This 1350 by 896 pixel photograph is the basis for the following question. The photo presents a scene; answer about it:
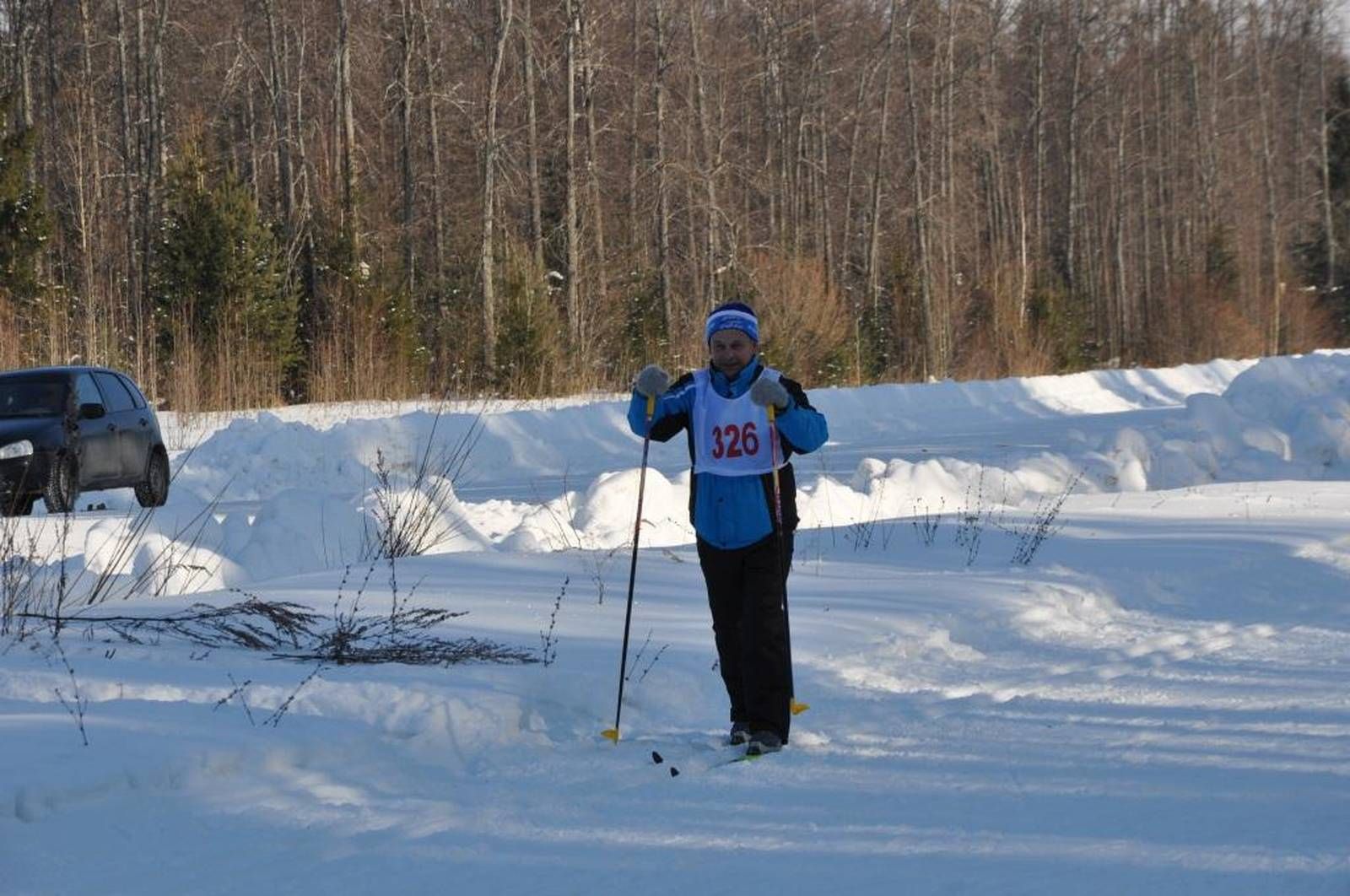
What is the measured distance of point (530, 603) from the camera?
375 inches

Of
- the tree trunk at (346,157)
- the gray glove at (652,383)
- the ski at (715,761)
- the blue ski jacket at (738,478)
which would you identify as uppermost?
the tree trunk at (346,157)

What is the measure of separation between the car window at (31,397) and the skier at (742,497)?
11.9 metres

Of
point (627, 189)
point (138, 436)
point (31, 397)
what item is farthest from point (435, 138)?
point (31, 397)

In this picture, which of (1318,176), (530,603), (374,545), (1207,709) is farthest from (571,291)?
(1318,176)

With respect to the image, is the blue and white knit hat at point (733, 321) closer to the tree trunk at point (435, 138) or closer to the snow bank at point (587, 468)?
the snow bank at point (587, 468)

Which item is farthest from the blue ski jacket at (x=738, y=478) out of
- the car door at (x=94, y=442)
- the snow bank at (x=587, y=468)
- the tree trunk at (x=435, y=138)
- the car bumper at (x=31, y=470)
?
the tree trunk at (x=435, y=138)

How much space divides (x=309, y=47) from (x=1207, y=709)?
149ft

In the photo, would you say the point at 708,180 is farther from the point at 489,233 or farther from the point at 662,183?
the point at 489,233

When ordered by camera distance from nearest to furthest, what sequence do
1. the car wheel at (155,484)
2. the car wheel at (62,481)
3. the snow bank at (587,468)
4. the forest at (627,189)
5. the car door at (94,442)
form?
the snow bank at (587,468) → the car wheel at (62,481) → the car door at (94,442) → the car wheel at (155,484) → the forest at (627,189)

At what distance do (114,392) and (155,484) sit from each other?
1094 millimetres

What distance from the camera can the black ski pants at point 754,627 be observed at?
676 cm

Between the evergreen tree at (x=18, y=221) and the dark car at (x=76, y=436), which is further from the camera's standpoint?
the evergreen tree at (x=18, y=221)

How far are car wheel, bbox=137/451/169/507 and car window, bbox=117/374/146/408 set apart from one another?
2.26ft

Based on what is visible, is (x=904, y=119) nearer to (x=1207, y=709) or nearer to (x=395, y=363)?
(x=395, y=363)
